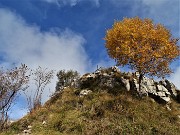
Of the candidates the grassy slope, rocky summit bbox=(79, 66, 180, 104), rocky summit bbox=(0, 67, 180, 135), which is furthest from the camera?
rocky summit bbox=(79, 66, 180, 104)

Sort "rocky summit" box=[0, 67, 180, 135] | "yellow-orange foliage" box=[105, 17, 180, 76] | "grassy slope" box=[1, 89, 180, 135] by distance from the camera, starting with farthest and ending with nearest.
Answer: "yellow-orange foliage" box=[105, 17, 180, 76] → "rocky summit" box=[0, 67, 180, 135] → "grassy slope" box=[1, 89, 180, 135]

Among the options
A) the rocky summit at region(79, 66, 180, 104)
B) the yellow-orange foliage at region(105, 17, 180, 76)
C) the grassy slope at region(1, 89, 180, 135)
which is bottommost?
the grassy slope at region(1, 89, 180, 135)

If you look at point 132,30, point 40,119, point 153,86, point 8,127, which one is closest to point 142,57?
point 132,30

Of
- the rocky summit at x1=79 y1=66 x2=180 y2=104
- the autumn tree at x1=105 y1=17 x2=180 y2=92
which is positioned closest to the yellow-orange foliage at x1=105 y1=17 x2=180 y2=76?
the autumn tree at x1=105 y1=17 x2=180 y2=92

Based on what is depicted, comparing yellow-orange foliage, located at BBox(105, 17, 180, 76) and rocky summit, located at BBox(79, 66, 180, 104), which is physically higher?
yellow-orange foliage, located at BBox(105, 17, 180, 76)

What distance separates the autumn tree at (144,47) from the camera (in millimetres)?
30609

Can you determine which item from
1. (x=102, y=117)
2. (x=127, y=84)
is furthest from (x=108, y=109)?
(x=127, y=84)

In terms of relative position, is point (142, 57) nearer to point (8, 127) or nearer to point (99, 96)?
point (99, 96)

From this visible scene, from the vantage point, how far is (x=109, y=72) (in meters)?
36.0

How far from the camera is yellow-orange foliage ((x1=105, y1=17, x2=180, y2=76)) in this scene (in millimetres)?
30609

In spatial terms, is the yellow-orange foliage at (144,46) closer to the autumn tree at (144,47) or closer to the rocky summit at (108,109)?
the autumn tree at (144,47)

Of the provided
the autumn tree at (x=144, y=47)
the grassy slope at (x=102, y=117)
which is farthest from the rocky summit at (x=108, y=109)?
the autumn tree at (x=144, y=47)

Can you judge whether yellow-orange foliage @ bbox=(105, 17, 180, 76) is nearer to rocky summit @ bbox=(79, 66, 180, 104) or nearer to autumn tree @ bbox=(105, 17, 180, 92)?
autumn tree @ bbox=(105, 17, 180, 92)

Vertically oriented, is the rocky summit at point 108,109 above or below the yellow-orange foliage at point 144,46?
below
